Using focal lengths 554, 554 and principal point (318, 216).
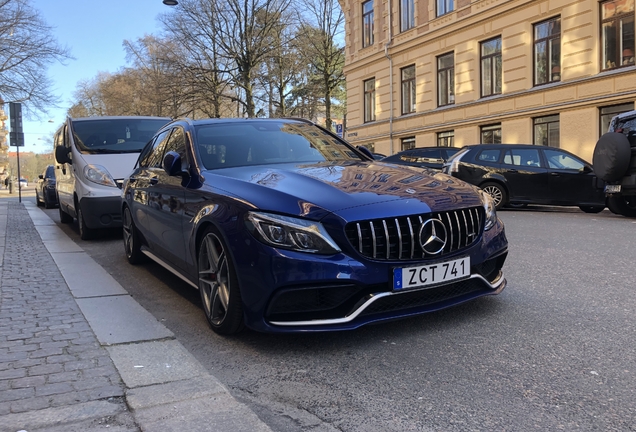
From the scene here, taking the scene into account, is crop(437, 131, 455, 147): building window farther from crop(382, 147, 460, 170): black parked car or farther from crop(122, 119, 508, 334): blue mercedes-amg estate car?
crop(122, 119, 508, 334): blue mercedes-amg estate car

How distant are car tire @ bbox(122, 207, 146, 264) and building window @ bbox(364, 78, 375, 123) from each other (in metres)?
23.6

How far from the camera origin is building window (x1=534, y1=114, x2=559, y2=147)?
18.8 metres

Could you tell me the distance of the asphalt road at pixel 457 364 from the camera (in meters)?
2.47

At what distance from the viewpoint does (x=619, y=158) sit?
979cm

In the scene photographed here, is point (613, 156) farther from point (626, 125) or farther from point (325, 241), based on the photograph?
point (325, 241)

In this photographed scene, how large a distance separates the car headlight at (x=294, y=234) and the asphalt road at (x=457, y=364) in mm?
664

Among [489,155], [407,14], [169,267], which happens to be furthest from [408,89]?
[169,267]

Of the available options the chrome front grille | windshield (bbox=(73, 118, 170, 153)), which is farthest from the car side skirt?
windshield (bbox=(73, 118, 170, 153))

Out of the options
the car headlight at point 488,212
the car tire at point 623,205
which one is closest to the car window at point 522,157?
the car tire at point 623,205

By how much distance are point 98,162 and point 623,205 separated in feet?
32.2

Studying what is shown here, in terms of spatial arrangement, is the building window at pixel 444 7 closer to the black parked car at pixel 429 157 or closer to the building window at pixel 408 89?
the building window at pixel 408 89

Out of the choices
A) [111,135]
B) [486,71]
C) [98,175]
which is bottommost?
[98,175]

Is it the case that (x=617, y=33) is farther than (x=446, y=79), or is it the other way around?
(x=446, y=79)

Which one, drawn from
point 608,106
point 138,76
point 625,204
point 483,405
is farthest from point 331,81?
point 483,405
